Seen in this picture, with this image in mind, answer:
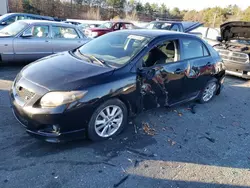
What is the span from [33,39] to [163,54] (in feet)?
14.5

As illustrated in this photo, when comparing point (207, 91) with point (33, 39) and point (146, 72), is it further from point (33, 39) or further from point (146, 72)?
point (33, 39)

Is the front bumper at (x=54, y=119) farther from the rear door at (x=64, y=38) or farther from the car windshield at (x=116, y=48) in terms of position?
the rear door at (x=64, y=38)

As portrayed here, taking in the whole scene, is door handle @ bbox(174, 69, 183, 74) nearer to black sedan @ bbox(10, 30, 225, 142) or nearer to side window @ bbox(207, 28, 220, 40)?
black sedan @ bbox(10, 30, 225, 142)

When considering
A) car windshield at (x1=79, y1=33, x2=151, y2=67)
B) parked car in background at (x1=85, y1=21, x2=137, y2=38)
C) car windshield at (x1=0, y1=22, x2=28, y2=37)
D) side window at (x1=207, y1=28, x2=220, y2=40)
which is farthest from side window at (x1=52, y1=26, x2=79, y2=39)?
side window at (x1=207, y1=28, x2=220, y2=40)

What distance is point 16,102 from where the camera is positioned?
115 inches

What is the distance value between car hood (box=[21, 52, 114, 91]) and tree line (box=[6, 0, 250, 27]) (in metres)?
23.8

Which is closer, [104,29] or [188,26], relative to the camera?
[188,26]

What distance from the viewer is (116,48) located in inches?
148

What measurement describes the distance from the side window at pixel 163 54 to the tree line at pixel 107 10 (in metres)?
24.1

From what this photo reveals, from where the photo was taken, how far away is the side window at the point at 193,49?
4123mm

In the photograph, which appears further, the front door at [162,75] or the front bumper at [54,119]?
the front door at [162,75]

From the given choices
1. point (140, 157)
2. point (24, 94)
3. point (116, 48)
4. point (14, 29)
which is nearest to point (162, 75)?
point (116, 48)

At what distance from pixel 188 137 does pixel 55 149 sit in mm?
2064

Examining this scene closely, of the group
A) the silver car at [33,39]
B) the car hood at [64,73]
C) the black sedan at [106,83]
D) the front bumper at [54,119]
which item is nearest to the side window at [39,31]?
the silver car at [33,39]
